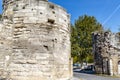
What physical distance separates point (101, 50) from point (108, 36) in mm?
1737

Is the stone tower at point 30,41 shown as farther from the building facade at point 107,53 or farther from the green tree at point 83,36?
the green tree at point 83,36

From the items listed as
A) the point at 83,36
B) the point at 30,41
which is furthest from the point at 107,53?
the point at 30,41

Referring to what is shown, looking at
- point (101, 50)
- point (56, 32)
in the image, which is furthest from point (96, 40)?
point (56, 32)

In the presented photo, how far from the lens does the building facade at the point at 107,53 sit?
1975 cm

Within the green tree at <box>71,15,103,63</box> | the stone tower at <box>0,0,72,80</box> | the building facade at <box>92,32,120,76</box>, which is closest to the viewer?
the stone tower at <box>0,0,72,80</box>

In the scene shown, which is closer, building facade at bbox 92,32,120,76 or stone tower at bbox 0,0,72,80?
stone tower at bbox 0,0,72,80

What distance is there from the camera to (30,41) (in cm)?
931

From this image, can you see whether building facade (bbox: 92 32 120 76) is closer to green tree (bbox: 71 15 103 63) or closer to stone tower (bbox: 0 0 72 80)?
green tree (bbox: 71 15 103 63)

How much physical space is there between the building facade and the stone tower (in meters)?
11.0

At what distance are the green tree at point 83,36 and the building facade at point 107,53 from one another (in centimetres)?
869

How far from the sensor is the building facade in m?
19.8

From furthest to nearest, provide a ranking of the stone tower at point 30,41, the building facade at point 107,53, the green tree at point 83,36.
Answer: the green tree at point 83,36 < the building facade at point 107,53 < the stone tower at point 30,41

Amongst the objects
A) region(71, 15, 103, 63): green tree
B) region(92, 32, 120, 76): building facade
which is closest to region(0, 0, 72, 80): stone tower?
region(92, 32, 120, 76): building facade

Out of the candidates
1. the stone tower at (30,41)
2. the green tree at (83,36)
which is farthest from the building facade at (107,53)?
the stone tower at (30,41)
